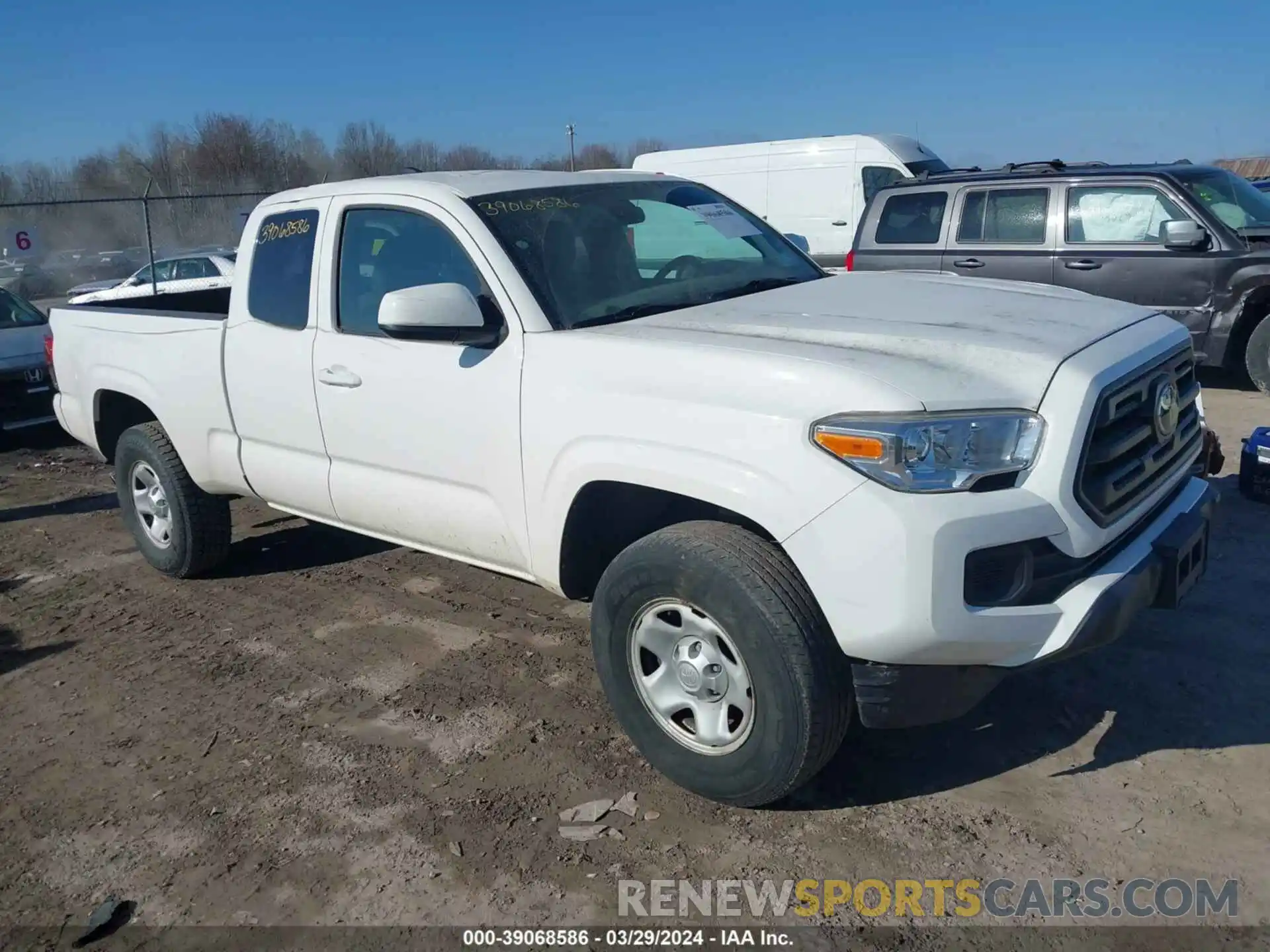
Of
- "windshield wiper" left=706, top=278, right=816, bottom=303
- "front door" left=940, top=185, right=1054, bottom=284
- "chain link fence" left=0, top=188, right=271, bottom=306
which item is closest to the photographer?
"windshield wiper" left=706, top=278, right=816, bottom=303

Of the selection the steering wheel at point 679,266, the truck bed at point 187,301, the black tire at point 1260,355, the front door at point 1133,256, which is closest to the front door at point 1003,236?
the front door at point 1133,256

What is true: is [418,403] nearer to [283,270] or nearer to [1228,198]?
[283,270]

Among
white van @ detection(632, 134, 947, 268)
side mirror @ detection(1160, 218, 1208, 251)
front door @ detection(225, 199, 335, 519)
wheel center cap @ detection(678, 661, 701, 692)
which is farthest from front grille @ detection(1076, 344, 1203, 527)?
white van @ detection(632, 134, 947, 268)

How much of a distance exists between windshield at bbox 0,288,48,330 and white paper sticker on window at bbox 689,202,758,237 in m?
8.23

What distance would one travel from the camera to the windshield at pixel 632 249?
3.77 metres

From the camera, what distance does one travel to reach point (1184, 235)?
27.2 feet

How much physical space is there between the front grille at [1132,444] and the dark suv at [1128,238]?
219 inches

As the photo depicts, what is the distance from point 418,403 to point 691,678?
1479 mm

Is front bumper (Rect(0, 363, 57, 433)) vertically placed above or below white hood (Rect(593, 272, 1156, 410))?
below

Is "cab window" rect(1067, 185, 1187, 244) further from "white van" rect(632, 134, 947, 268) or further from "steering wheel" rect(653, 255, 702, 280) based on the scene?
"steering wheel" rect(653, 255, 702, 280)

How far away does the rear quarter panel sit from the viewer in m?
4.93

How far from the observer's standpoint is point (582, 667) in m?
4.30

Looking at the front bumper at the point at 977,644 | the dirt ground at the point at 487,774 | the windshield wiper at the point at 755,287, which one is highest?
the windshield wiper at the point at 755,287

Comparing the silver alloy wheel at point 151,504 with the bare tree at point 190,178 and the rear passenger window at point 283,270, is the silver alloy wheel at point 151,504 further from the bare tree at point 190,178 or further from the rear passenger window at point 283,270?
the bare tree at point 190,178
